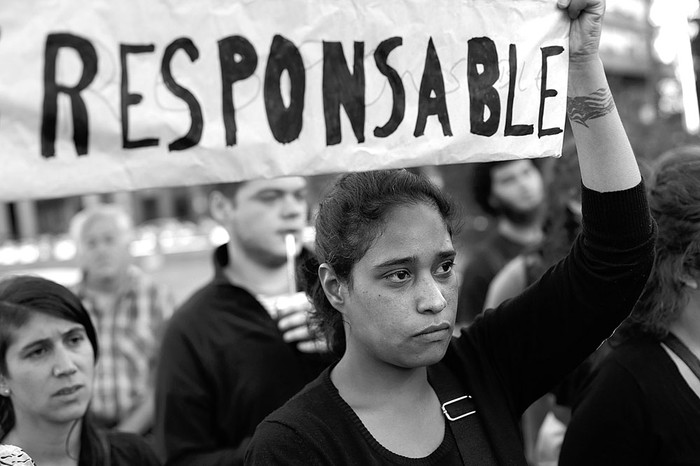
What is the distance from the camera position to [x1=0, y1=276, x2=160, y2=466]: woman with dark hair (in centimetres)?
249

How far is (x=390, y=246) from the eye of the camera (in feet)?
6.41

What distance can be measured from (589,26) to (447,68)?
33cm

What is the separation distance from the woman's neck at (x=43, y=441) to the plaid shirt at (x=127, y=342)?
1.79 meters

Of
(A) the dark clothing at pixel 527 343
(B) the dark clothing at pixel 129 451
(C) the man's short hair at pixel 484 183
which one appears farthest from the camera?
(C) the man's short hair at pixel 484 183

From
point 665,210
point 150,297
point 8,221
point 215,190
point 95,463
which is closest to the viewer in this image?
point 665,210

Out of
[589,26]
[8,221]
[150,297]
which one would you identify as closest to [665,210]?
[589,26]

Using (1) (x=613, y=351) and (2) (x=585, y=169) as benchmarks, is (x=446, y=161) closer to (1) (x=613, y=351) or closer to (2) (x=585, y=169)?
(2) (x=585, y=169)

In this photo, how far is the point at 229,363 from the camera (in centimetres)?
281

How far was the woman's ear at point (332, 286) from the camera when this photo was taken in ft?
6.72

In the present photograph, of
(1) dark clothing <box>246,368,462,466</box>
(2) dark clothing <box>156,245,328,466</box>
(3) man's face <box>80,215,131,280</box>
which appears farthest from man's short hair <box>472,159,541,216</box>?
(1) dark clothing <box>246,368,462,466</box>

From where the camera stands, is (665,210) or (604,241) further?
(665,210)

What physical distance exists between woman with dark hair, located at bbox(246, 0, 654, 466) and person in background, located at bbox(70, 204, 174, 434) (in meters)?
2.52

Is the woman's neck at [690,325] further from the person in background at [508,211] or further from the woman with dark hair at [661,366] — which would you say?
the person in background at [508,211]

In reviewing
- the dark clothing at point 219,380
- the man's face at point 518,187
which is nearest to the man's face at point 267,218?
the dark clothing at point 219,380
